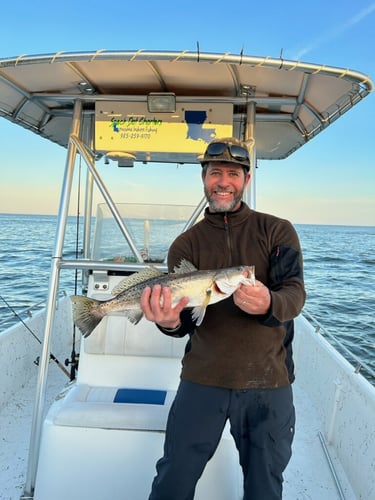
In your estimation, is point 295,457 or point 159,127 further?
point 295,457

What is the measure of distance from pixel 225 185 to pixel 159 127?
6.43ft

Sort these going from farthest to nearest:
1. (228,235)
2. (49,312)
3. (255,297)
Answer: (49,312)
(228,235)
(255,297)

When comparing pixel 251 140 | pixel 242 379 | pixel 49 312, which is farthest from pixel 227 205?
pixel 49 312

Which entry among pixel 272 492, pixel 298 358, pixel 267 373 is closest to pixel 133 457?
pixel 272 492

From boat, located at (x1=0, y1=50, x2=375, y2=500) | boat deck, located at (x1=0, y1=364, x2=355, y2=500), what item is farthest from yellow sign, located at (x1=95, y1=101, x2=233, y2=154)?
boat deck, located at (x1=0, y1=364, x2=355, y2=500)

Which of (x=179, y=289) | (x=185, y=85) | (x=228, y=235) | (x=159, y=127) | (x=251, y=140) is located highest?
(x=185, y=85)

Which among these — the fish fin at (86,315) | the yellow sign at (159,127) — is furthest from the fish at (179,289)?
the yellow sign at (159,127)

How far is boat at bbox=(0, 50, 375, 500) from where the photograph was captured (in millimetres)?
3164

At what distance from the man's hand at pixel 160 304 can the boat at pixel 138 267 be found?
1.26 meters

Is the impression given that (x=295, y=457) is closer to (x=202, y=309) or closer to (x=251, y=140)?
(x=202, y=309)

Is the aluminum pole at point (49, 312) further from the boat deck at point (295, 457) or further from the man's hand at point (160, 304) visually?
the man's hand at point (160, 304)

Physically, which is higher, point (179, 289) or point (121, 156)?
point (121, 156)

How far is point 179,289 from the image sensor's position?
2400 millimetres

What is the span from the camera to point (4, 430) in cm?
469
